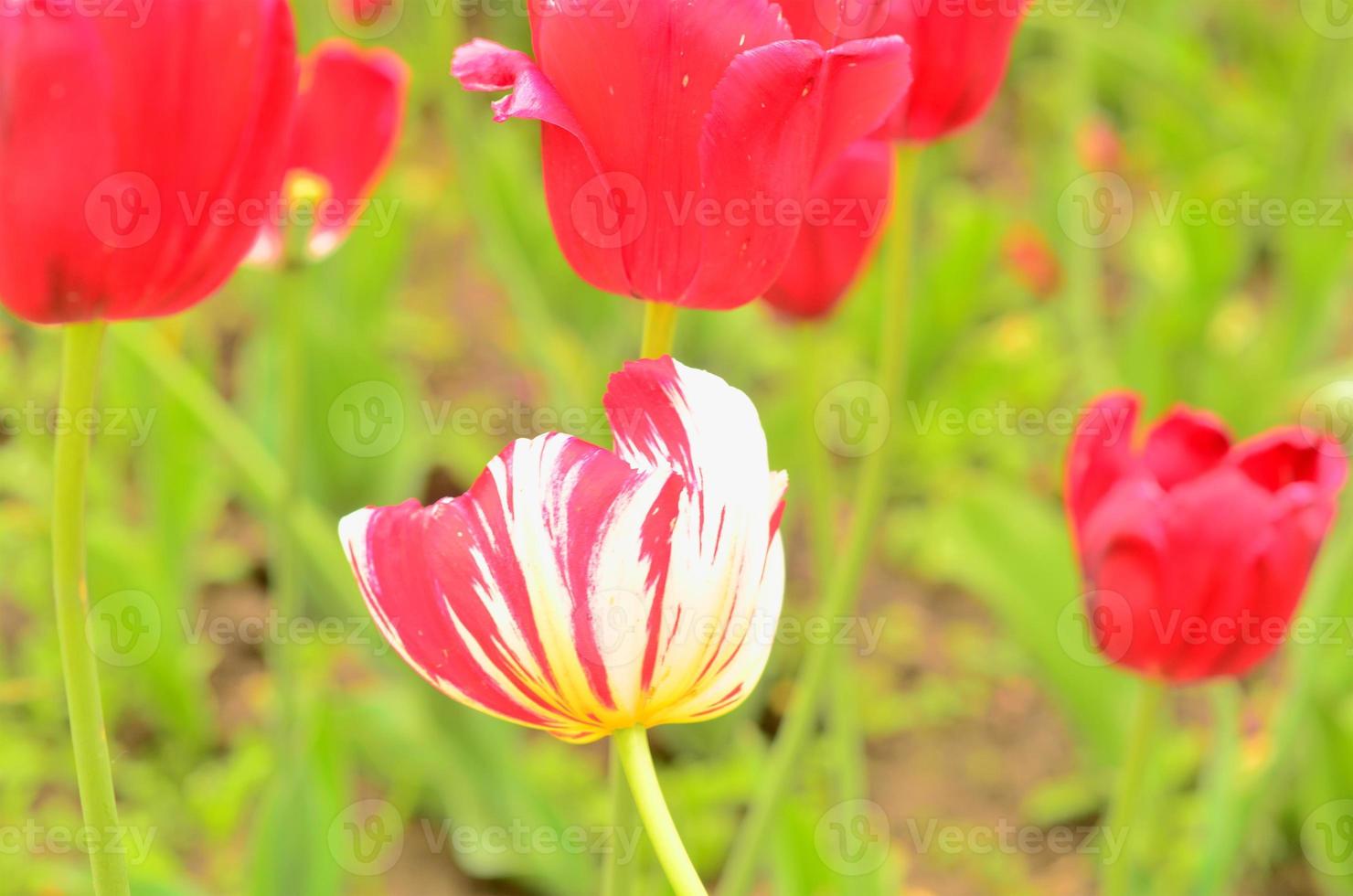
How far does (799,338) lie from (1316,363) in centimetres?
106

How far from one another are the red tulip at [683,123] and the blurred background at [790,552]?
0.34 meters

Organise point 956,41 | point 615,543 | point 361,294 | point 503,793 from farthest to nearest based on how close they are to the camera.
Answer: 1. point 361,294
2. point 503,793
3. point 956,41
4. point 615,543

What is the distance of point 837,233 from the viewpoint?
0.68 m

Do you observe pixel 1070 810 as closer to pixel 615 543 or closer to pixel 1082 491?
pixel 1082 491

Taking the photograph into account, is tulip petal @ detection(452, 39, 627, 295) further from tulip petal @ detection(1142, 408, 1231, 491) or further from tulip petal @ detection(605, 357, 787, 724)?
tulip petal @ detection(1142, 408, 1231, 491)

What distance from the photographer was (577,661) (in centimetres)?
35

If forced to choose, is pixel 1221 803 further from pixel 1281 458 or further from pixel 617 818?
pixel 617 818

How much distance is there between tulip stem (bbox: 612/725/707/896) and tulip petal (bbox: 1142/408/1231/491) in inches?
16.2

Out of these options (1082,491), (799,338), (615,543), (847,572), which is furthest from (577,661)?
(799,338)

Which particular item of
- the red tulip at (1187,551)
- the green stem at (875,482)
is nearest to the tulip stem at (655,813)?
the green stem at (875,482)

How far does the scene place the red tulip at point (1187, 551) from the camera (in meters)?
0.64

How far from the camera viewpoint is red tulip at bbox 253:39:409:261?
693 mm

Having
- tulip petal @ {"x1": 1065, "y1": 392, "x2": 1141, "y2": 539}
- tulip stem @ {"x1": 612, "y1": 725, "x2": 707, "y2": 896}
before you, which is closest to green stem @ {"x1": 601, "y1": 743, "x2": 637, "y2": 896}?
tulip stem @ {"x1": 612, "y1": 725, "x2": 707, "y2": 896}

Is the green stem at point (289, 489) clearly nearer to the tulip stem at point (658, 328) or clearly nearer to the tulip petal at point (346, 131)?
the tulip petal at point (346, 131)
